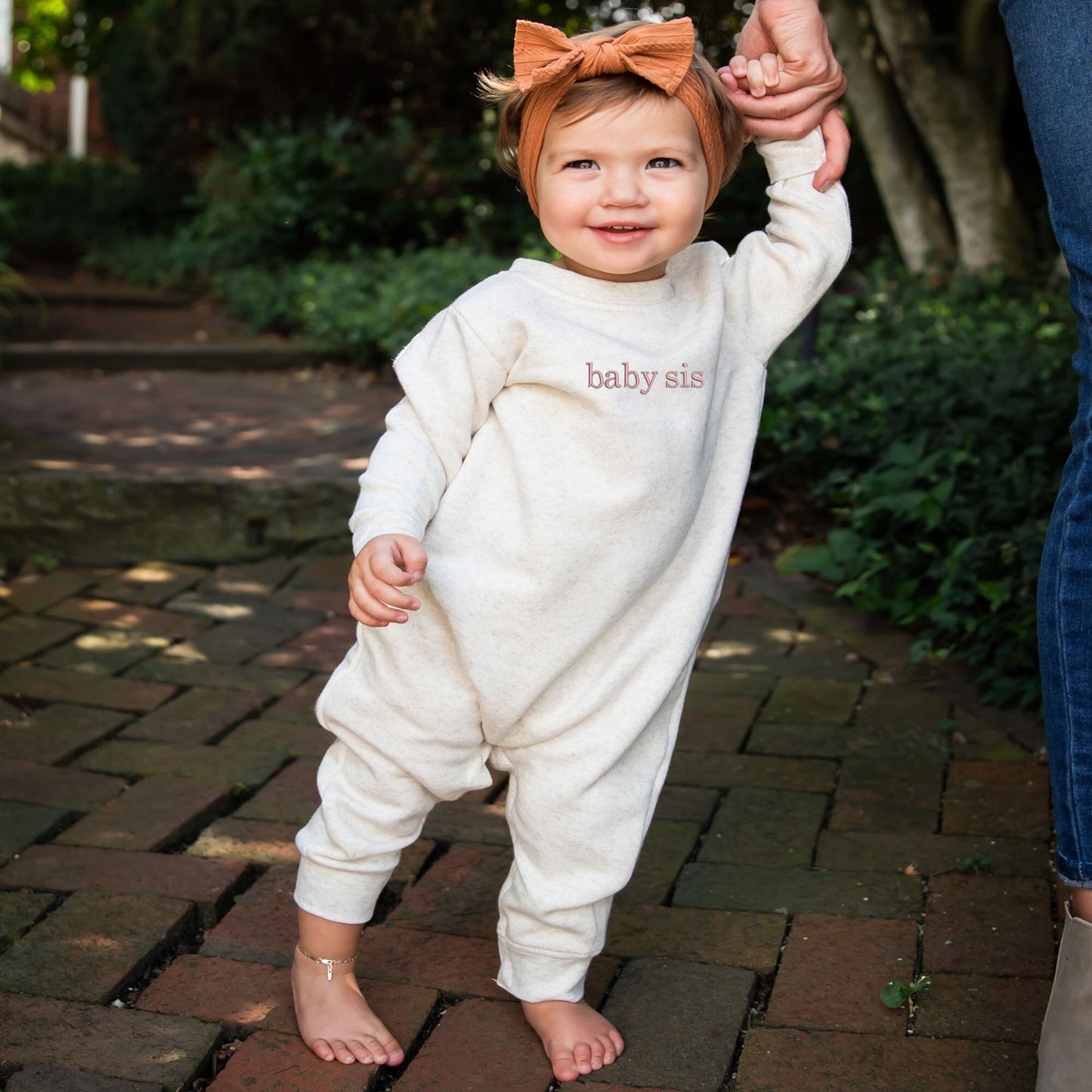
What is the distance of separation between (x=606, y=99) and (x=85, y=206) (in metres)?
10.5

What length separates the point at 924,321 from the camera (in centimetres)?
518

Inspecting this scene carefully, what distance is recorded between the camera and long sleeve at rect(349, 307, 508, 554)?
164cm

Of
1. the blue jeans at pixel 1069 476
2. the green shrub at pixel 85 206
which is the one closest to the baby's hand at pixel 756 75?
the blue jeans at pixel 1069 476

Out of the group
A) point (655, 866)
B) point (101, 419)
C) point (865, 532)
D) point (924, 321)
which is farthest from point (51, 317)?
point (655, 866)

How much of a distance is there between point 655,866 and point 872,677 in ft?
3.46

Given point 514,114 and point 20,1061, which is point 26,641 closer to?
point 20,1061

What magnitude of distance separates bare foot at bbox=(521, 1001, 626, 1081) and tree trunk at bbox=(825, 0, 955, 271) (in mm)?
5618

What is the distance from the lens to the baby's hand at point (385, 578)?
4.97 feet

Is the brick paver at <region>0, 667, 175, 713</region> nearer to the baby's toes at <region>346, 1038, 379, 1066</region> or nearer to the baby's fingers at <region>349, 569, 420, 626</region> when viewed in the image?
the baby's toes at <region>346, 1038, 379, 1066</region>

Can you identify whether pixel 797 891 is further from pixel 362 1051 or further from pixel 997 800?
pixel 362 1051

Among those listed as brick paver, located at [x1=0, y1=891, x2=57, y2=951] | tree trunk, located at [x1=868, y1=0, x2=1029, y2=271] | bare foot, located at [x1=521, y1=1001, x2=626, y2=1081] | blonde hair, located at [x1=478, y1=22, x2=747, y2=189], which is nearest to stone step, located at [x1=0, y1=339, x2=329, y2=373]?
tree trunk, located at [x1=868, y1=0, x2=1029, y2=271]

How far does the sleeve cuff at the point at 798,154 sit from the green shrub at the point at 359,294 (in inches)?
170

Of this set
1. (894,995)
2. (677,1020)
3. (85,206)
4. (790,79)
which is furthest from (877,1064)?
(85,206)

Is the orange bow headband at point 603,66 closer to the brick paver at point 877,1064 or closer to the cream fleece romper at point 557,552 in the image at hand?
the cream fleece romper at point 557,552
